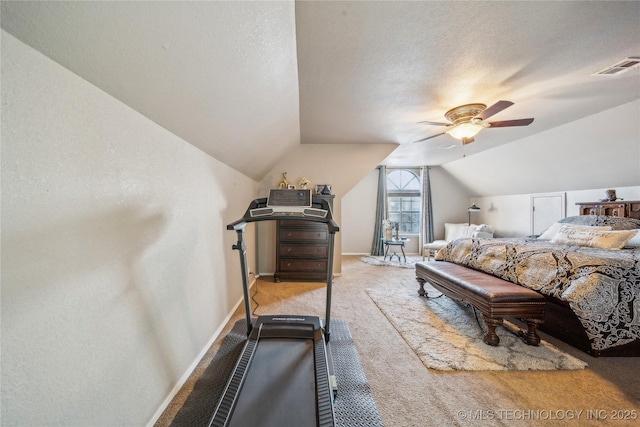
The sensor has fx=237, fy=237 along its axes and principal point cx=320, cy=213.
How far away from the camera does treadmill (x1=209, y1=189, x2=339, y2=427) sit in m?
1.24

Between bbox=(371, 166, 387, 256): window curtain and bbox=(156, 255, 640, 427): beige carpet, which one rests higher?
bbox=(371, 166, 387, 256): window curtain

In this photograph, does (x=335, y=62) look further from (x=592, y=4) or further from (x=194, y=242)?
(x=194, y=242)

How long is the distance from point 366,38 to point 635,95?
3028mm

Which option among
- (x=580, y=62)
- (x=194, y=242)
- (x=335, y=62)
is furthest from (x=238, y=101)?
(x=580, y=62)

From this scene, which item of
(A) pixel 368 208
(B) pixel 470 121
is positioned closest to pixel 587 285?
(B) pixel 470 121

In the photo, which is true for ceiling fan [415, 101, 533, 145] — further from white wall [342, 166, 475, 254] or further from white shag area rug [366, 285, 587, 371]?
white wall [342, 166, 475, 254]

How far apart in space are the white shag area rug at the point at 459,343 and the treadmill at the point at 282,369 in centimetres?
88

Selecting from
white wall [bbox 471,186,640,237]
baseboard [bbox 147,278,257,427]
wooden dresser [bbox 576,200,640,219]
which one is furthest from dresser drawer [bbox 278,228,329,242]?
white wall [bbox 471,186,640,237]

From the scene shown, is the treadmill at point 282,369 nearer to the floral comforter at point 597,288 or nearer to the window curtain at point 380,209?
the floral comforter at point 597,288

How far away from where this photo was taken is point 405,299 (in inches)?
126

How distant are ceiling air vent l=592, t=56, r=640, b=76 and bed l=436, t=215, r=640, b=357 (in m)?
1.56

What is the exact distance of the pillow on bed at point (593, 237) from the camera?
8.74ft

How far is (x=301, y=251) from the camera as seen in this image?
4.01 metres

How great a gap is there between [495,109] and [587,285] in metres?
1.66
